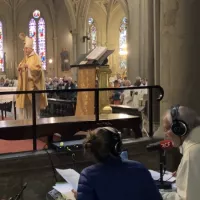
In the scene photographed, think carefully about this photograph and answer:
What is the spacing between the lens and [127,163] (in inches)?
83.0

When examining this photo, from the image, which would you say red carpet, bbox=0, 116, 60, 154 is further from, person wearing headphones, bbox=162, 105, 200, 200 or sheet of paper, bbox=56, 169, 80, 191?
person wearing headphones, bbox=162, 105, 200, 200

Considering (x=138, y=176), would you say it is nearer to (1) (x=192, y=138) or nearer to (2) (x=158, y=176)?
(1) (x=192, y=138)

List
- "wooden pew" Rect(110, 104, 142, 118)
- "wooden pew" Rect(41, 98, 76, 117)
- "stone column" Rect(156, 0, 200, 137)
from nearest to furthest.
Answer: "stone column" Rect(156, 0, 200, 137) → "wooden pew" Rect(110, 104, 142, 118) → "wooden pew" Rect(41, 98, 76, 117)

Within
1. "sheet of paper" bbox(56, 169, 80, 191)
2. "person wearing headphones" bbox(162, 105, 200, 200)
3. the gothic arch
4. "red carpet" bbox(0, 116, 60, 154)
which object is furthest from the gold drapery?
the gothic arch

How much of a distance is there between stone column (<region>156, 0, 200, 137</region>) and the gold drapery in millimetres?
3061

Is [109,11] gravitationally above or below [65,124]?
above

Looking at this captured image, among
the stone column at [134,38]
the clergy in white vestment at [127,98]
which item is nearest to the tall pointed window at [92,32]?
the stone column at [134,38]

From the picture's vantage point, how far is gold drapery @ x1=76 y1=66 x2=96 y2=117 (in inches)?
289

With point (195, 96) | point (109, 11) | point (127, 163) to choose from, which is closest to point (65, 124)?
point (195, 96)

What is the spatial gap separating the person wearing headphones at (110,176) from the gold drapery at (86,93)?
5172 millimetres

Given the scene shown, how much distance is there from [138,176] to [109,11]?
26.3 m

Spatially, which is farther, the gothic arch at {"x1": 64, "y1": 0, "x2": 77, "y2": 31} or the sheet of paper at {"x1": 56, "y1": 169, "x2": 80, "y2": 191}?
the gothic arch at {"x1": 64, "y1": 0, "x2": 77, "y2": 31}

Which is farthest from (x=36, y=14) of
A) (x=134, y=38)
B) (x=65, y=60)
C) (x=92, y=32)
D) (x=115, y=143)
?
(x=115, y=143)

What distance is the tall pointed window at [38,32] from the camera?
28.9m
